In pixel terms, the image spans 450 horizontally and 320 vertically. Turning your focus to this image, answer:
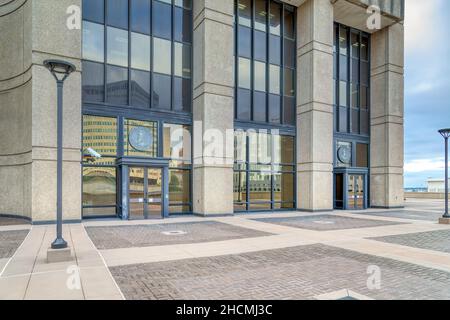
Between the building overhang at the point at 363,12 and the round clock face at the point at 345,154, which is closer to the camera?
the building overhang at the point at 363,12

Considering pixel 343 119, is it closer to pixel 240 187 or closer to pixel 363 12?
pixel 363 12

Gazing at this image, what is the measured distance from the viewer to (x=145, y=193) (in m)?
16.3

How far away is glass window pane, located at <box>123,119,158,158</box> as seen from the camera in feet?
55.8

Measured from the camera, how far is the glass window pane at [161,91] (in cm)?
1783

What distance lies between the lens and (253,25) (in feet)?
68.1

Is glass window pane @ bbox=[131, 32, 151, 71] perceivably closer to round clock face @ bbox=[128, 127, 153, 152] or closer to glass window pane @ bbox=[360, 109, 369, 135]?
round clock face @ bbox=[128, 127, 153, 152]

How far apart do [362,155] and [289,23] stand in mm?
11867

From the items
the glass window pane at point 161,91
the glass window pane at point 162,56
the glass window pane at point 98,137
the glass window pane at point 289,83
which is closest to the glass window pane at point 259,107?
the glass window pane at point 289,83

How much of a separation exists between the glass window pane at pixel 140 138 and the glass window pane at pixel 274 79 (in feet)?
27.8

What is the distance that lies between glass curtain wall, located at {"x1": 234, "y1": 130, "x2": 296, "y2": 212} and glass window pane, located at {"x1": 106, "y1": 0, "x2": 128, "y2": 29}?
9.05 metres

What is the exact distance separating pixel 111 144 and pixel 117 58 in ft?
15.2

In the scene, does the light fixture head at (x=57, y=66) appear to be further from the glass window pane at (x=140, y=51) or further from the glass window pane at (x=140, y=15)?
the glass window pane at (x=140, y=15)

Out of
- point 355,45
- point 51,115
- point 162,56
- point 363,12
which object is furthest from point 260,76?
point 51,115
